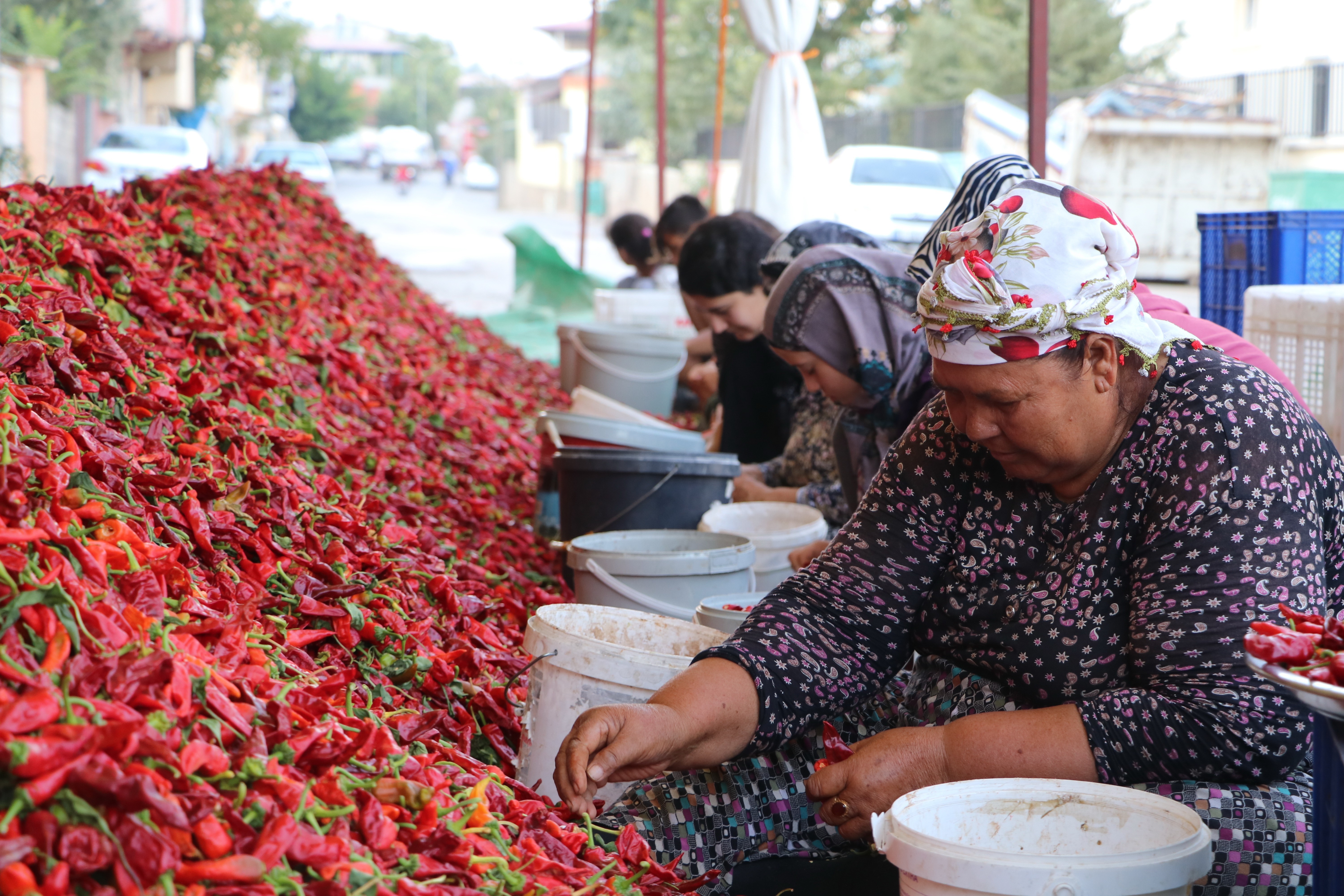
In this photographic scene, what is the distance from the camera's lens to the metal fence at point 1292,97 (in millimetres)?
14891

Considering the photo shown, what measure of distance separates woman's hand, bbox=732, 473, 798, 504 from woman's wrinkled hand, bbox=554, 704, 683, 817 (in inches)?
71.4

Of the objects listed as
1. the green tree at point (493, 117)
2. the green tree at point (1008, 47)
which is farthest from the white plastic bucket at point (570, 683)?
the green tree at point (493, 117)

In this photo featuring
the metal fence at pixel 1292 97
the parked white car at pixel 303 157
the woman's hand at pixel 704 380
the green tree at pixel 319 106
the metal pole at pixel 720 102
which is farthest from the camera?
the green tree at pixel 319 106

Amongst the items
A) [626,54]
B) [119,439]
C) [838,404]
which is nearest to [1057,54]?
[626,54]

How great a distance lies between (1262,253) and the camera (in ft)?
12.3

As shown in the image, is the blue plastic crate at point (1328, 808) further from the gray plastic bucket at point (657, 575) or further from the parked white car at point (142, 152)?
the parked white car at point (142, 152)

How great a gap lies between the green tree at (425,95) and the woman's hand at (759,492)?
71773 millimetres

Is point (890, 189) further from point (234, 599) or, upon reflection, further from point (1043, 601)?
point (234, 599)

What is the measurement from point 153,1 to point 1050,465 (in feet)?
93.1

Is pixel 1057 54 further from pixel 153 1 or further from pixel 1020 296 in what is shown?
pixel 1020 296

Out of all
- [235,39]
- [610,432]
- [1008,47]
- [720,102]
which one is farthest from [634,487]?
[235,39]

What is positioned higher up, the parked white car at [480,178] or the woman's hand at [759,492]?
the parked white car at [480,178]

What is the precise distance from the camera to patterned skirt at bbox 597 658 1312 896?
155cm

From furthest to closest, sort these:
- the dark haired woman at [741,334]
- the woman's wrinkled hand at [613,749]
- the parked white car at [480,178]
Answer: the parked white car at [480,178]
the dark haired woman at [741,334]
the woman's wrinkled hand at [613,749]
